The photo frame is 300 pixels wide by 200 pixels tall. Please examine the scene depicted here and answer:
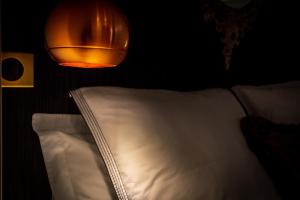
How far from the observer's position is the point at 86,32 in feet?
2.63

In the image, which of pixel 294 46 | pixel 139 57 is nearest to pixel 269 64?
pixel 294 46

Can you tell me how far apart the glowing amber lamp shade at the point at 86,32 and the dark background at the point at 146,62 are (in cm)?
35

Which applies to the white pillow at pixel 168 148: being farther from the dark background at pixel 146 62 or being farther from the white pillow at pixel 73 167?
the dark background at pixel 146 62

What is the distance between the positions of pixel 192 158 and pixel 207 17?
865 mm

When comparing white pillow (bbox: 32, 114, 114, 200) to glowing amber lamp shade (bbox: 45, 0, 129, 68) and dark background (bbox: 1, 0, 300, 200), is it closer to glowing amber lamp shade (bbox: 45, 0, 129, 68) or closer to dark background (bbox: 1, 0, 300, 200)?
dark background (bbox: 1, 0, 300, 200)

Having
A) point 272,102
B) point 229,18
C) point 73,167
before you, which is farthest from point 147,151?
point 229,18

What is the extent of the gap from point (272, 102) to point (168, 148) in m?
0.57

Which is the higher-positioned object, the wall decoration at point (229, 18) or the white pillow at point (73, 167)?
the wall decoration at point (229, 18)

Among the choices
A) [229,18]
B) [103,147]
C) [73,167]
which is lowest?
[73,167]

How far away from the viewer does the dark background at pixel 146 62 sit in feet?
3.83

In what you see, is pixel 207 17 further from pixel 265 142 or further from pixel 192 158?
pixel 192 158

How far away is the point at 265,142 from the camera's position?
1099 millimetres

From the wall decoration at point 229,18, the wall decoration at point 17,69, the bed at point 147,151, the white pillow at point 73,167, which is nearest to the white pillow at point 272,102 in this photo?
the bed at point 147,151

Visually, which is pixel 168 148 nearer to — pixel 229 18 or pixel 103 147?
pixel 103 147
